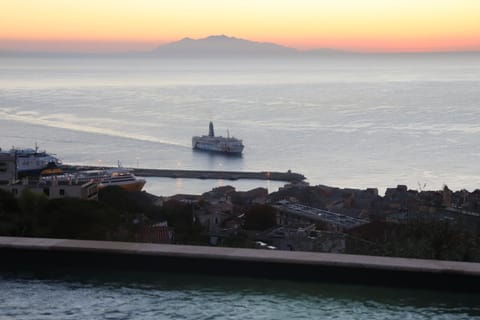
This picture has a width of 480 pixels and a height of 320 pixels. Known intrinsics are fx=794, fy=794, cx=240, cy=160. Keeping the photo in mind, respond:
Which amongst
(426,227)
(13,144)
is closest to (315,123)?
(13,144)

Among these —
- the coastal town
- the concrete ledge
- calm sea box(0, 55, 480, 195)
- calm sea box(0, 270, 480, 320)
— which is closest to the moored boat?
calm sea box(0, 55, 480, 195)

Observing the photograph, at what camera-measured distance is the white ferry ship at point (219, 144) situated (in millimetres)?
27881

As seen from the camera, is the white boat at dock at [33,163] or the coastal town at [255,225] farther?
the white boat at dock at [33,163]

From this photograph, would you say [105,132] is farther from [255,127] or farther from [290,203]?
[290,203]

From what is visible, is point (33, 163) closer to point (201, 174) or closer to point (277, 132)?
point (201, 174)

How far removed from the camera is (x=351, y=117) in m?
36.8

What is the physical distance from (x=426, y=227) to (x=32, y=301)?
6.46 feet

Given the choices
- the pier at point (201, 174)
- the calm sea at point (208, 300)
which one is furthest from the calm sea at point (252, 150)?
the pier at point (201, 174)

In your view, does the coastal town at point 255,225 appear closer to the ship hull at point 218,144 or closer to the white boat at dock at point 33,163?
the white boat at dock at point 33,163

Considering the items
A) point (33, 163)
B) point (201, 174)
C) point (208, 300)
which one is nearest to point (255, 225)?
point (208, 300)

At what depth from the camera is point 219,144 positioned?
2873 centimetres

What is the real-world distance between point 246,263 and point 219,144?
84.4ft

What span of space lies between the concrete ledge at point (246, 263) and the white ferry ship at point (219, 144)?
24.4m

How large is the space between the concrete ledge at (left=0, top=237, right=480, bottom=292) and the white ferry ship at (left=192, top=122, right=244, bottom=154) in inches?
960
